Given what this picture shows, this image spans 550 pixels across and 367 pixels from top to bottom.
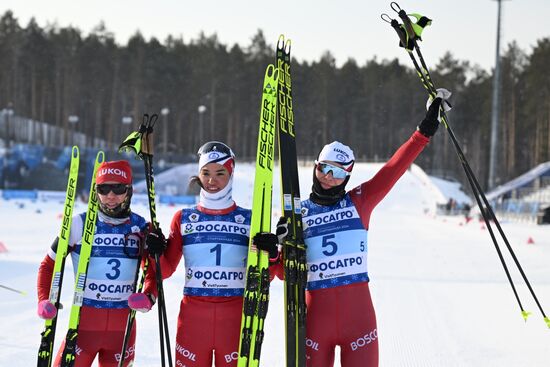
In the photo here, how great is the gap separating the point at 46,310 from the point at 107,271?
0.39 metres

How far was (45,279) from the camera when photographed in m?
3.72

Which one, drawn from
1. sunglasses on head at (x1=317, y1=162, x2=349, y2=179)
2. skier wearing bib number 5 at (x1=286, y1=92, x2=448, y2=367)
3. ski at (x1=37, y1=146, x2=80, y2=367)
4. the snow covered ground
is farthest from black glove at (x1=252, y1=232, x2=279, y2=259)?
the snow covered ground

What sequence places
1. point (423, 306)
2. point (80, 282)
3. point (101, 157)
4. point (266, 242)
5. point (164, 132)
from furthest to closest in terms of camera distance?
1. point (164, 132)
2. point (423, 306)
3. point (101, 157)
4. point (80, 282)
5. point (266, 242)

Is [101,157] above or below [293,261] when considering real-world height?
above

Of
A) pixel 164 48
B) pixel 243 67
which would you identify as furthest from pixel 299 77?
pixel 164 48

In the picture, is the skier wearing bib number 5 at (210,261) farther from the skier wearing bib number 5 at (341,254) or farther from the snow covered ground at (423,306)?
the snow covered ground at (423,306)

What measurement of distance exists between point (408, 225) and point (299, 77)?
3502 cm

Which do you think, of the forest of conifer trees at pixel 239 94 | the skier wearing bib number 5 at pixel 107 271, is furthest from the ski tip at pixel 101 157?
the forest of conifer trees at pixel 239 94

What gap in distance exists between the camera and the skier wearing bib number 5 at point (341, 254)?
3430 mm

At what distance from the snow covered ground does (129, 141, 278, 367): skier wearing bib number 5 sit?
1591 mm

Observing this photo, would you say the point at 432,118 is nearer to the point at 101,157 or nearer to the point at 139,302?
the point at 139,302

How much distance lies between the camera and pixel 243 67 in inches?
2087

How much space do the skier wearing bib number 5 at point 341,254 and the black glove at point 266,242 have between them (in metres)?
0.10

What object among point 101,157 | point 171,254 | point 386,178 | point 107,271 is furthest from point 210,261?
point 101,157
